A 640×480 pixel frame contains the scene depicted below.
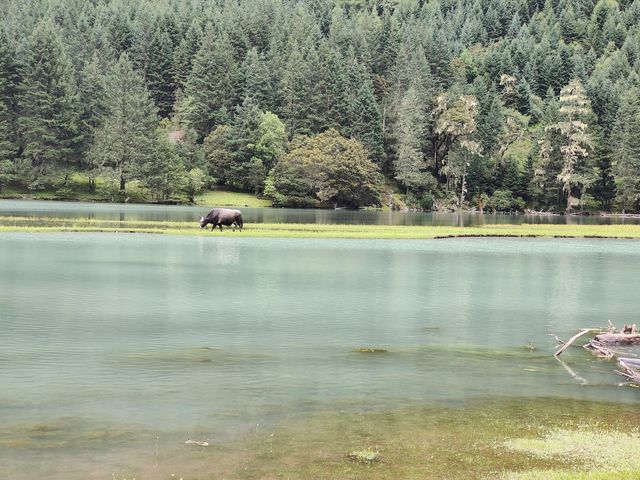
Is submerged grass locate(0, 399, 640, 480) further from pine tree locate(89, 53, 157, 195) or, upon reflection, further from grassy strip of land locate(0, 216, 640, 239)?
pine tree locate(89, 53, 157, 195)

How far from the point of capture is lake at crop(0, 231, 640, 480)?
13.7 metres

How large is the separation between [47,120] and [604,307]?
13018 centimetres

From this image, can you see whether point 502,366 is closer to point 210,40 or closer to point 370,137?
point 370,137

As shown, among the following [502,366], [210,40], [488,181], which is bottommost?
[502,366]

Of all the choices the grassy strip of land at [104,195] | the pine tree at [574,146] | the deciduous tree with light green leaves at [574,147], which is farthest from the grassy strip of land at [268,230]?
the deciduous tree with light green leaves at [574,147]

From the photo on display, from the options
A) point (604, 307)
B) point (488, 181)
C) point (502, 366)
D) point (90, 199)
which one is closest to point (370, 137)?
point (488, 181)

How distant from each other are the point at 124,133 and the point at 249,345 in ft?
423

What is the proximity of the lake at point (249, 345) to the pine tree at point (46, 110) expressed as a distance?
320 ft

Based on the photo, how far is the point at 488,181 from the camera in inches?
6560

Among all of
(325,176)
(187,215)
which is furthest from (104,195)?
(187,215)

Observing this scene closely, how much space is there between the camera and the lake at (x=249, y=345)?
13673mm

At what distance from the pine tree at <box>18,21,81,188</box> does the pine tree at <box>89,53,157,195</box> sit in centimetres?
605

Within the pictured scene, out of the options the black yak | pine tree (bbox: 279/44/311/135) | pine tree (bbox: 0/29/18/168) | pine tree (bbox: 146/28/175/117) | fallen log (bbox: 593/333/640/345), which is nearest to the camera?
fallen log (bbox: 593/333/640/345)

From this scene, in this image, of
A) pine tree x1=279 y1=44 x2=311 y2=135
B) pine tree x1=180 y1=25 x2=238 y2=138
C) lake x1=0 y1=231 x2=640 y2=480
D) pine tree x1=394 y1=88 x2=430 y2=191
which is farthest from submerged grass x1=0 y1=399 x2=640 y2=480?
pine tree x1=180 y1=25 x2=238 y2=138
